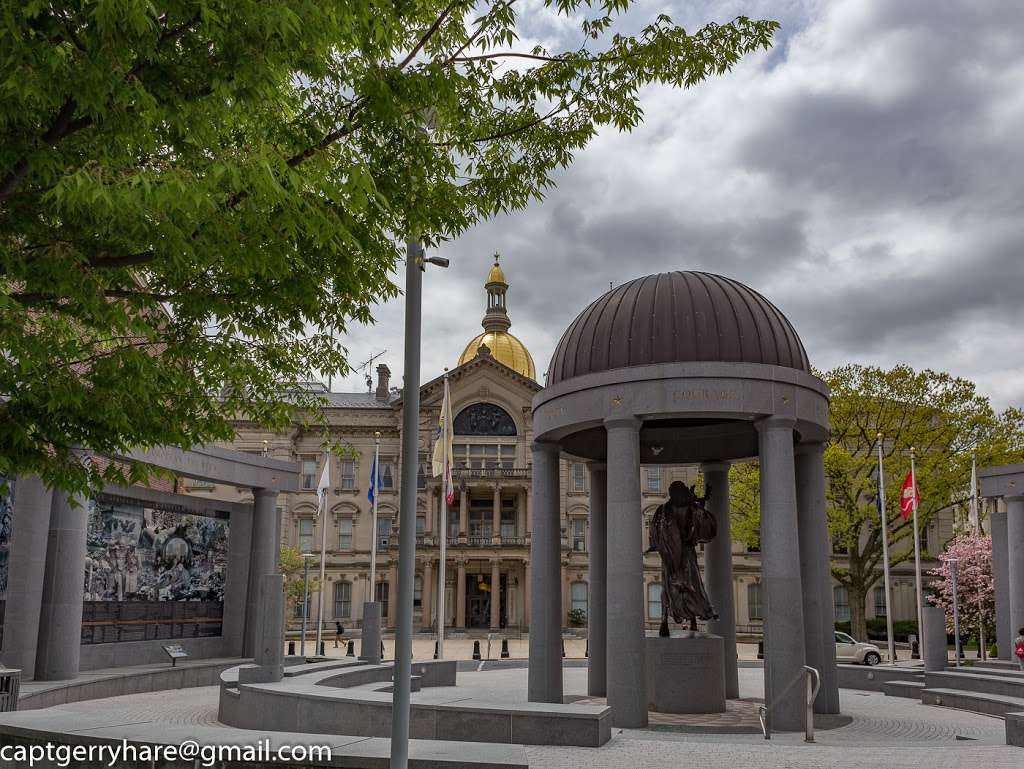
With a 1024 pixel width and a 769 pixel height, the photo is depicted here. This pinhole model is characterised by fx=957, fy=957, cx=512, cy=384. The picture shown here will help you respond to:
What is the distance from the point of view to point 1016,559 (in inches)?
1174

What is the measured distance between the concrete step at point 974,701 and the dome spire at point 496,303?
235 ft

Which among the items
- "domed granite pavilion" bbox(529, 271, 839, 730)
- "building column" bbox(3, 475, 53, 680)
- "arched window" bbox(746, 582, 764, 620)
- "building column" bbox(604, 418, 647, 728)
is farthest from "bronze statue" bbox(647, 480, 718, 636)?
"arched window" bbox(746, 582, 764, 620)

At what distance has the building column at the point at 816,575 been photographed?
59.8 feet

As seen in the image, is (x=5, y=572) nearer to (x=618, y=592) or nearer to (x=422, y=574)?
(x=618, y=592)

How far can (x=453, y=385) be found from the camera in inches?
3009

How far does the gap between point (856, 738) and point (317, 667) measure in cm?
1256

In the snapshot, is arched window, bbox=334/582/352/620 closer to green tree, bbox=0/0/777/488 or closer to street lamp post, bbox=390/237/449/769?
green tree, bbox=0/0/777/488

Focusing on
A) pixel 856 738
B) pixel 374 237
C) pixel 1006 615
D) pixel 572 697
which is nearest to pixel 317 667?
pixel 572 697

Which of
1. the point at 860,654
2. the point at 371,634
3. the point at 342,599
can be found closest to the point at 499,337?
the point at 342,599

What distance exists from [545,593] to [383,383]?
6395 cm

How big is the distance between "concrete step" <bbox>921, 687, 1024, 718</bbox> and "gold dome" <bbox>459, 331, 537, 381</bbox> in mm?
65856

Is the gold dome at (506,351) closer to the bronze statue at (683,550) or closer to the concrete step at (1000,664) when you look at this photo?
the concrete step at (1000,664)

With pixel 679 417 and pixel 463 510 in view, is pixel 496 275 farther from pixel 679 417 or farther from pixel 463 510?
pixel 679 417

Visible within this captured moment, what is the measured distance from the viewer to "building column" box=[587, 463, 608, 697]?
68.4ft
